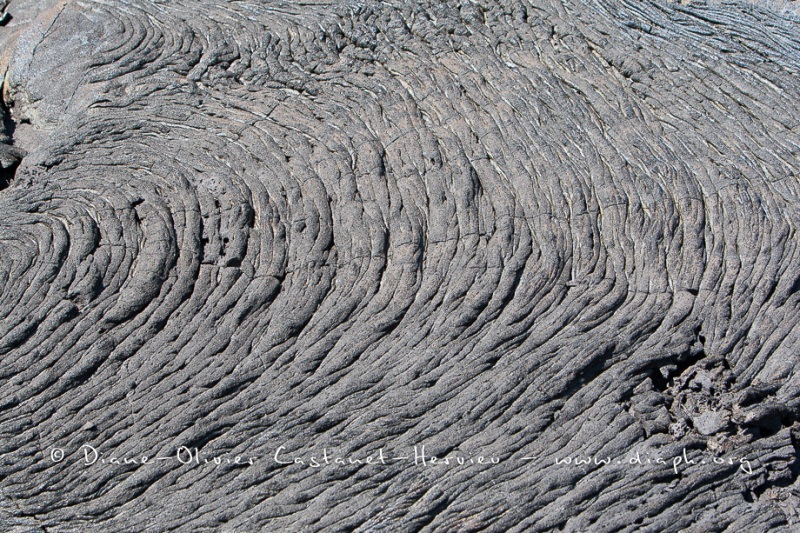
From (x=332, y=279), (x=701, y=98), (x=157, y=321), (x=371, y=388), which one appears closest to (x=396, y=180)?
(x=332, y=279)

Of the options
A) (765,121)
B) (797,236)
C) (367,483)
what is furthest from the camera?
(765,121)

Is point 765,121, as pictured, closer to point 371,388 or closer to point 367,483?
point 371,388

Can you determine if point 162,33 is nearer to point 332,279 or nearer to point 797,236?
point 332,279

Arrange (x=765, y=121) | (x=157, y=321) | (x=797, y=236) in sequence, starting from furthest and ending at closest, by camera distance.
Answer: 1. (x=765, y=121)
2. (x=797, y=236)
3. (x=157, y=321)

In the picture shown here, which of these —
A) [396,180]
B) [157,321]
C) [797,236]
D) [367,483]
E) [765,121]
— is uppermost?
[765,121]

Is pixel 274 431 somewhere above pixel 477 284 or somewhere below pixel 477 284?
below

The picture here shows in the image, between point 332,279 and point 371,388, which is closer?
point 371,388

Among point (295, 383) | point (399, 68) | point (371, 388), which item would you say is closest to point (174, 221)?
point (295, 383)
